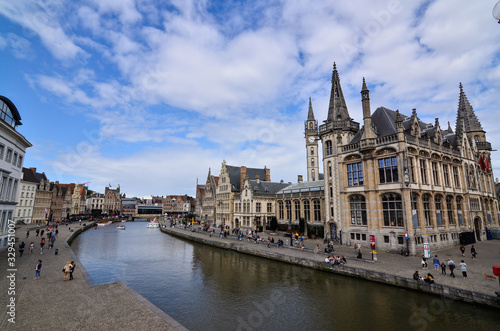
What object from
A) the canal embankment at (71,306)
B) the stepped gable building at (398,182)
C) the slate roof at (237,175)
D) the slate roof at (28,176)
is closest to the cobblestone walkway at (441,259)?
the stepped gable building at (398,182)

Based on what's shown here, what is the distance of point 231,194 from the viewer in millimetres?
61531

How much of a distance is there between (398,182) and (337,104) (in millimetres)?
16449

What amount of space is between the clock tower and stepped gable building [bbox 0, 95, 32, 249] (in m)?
56.3

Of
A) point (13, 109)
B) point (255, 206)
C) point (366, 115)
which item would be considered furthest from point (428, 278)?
point (13, 109)

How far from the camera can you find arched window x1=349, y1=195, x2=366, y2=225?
30.9 metres

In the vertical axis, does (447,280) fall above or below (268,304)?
above

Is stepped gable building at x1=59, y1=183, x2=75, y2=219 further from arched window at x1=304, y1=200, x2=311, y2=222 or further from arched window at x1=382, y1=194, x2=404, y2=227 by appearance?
arched window at x1=382, y1=194, x2=404, y2=227

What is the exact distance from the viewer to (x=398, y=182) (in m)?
27.5

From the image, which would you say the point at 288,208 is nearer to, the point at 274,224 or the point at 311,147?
the point at 274,224

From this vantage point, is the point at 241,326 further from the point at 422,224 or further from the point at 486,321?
the point at 422,224

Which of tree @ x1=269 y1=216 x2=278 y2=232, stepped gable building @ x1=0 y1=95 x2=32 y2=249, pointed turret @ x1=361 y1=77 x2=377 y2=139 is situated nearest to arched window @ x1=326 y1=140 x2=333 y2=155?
pointed turret @ x1=361 y1=77 x2=377 y2=139

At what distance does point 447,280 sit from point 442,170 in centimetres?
2039

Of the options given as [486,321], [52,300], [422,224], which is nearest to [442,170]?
[422,224]

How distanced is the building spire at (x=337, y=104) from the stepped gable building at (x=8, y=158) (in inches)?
1583
